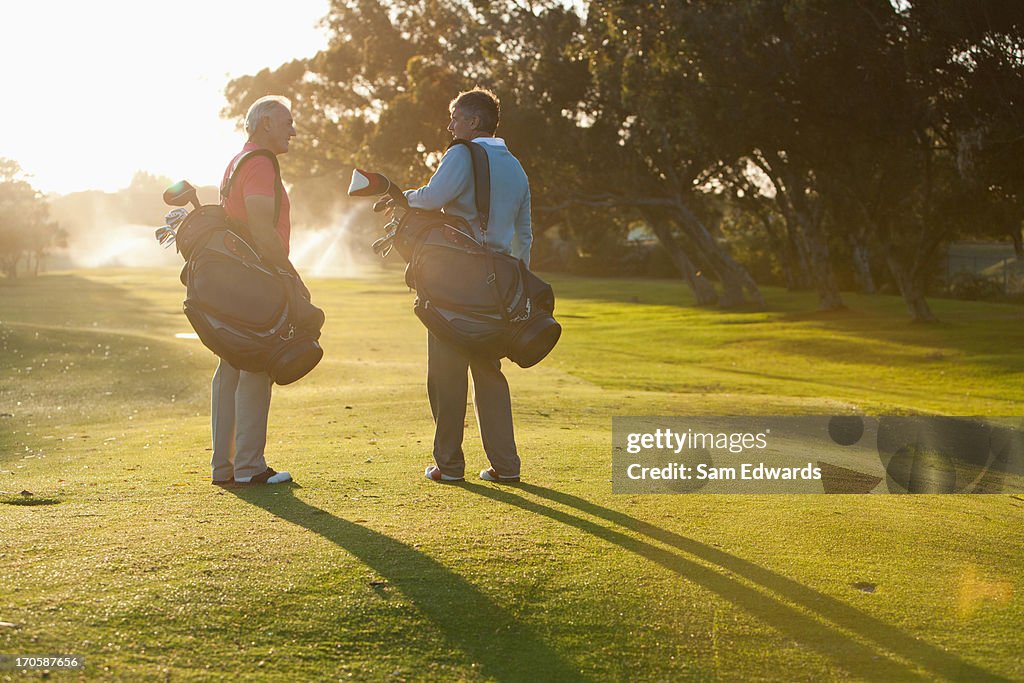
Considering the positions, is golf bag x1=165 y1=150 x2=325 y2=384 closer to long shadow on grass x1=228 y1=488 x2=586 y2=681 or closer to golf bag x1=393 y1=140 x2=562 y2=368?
golf bag x1=393 y1=140 x2=562 y2=368

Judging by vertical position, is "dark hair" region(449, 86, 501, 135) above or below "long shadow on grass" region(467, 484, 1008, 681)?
above

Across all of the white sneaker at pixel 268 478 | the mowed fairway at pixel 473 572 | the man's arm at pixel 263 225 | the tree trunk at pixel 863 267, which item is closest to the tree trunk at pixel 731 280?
the tree trunk at pixel 863 267

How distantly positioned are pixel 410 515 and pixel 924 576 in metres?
2.57

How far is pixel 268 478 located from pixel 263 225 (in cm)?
161

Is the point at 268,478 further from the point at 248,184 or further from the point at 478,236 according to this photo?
the point at 478,236

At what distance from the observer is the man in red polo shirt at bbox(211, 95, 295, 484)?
664 centimetres

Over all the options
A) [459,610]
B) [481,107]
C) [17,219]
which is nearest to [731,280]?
[481,107]

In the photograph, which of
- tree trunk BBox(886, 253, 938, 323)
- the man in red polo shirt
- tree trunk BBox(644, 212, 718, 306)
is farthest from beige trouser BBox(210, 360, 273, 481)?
tree trunk BBox(644, 212, 718, 306)

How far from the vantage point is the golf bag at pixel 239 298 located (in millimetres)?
6617

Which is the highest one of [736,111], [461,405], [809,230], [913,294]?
[736,111]

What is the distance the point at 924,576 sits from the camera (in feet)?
16.9

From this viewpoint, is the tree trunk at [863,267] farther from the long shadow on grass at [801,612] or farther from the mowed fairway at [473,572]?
the long shadow on grass at [801,612]

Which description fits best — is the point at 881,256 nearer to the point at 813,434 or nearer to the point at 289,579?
the point at 813,434

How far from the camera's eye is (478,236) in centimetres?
678
